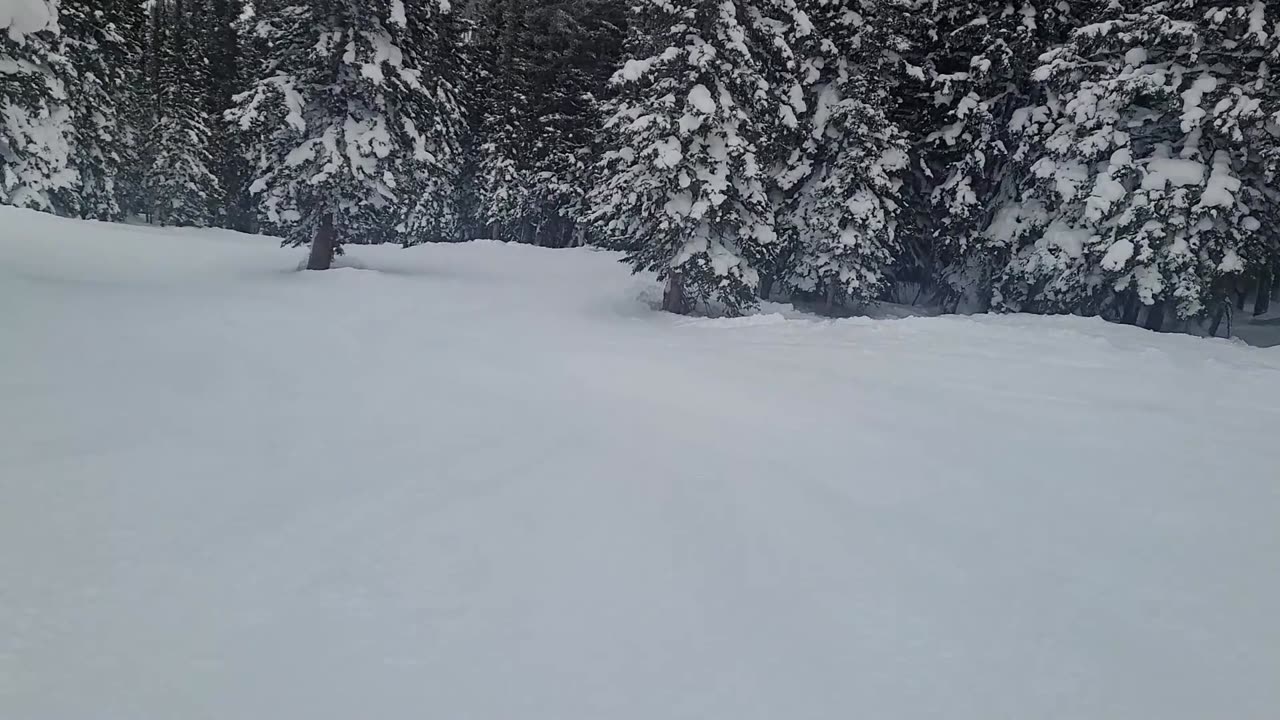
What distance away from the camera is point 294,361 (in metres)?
7.78

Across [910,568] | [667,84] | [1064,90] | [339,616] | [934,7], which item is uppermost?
[934,7]

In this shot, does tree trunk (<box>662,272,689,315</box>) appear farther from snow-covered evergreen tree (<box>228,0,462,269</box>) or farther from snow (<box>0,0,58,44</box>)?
snow (<box>0,0,58,44</box>)

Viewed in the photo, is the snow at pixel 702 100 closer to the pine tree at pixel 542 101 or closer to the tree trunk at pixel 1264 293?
the tree trunk at pixel 1264 293

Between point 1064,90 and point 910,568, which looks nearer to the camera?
point 910,568

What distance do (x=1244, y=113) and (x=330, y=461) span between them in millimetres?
16996

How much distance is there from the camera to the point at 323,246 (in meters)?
17.0

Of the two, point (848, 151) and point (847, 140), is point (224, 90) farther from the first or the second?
point (848, 151)

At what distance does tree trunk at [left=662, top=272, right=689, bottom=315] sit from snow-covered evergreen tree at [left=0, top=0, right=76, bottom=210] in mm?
14422

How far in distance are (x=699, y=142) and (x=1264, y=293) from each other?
17.1 metres

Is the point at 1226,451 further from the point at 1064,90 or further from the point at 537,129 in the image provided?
the point at 537,129

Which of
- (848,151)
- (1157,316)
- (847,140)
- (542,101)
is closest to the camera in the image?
(1157,316)

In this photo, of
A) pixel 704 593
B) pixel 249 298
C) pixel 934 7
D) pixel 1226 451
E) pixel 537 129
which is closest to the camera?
pixel 704 593

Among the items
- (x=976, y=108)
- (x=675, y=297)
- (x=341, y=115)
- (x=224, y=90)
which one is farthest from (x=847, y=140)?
(x=224, y=90)

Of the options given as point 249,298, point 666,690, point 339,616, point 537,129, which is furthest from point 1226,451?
point 537,129
